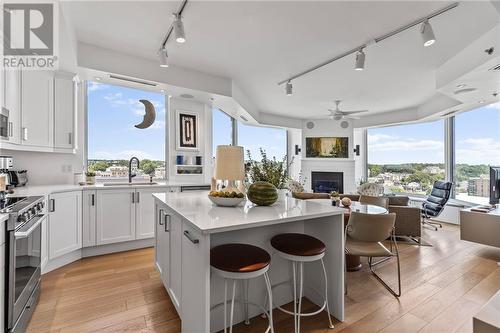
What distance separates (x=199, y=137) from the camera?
4605 mm

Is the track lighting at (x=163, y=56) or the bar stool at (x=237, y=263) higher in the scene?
the track lighting at (x=163, y=56)

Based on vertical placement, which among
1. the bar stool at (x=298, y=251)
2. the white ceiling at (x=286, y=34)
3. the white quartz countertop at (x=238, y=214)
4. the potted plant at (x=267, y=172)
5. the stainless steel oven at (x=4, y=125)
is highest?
the white ceiling at (x=286, y=34)

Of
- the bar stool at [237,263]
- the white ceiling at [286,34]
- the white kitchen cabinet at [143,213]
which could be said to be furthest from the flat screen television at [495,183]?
the white kitchen cabinet at [143,213]

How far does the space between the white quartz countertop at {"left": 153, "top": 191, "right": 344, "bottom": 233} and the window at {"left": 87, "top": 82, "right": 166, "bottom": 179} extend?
97.5 inches

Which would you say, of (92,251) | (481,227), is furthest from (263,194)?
(481,227)

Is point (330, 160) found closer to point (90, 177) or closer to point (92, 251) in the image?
point (90, 177)

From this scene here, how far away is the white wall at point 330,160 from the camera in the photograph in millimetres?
7184

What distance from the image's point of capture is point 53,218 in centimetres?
269

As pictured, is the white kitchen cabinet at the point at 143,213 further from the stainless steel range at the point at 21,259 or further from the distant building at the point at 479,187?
the distant building at the point at 479,187

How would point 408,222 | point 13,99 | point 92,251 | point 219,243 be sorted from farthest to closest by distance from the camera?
point 408,222
point 92,251
point 13,99
point 219,243

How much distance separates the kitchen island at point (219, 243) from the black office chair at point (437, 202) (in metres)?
4.11

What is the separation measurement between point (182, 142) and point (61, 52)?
7.08 feet

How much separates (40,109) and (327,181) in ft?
22.8

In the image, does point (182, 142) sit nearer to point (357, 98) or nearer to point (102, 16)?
point (102, 16)
